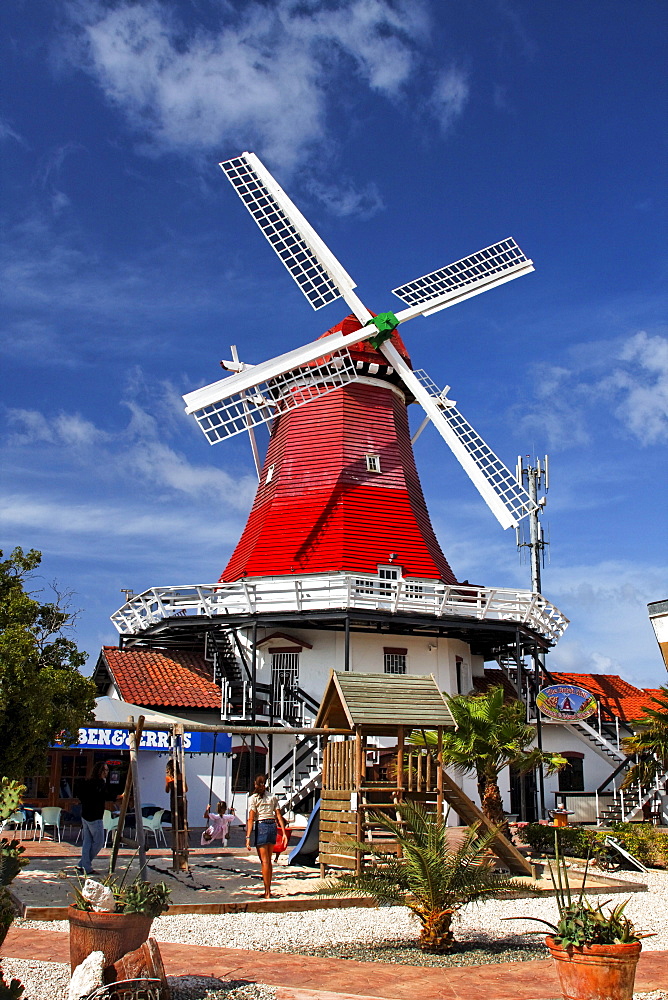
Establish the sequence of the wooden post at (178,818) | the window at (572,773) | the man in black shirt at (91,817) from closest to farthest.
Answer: the man in black shirt at (91,817)
the wooden post at (178,818)
the window at (572,773)

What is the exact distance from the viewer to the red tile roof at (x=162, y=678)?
24.2 meters

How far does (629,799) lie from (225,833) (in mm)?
10846

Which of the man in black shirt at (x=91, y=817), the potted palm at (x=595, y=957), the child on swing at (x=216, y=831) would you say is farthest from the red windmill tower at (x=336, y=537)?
the potted palm at (x=595, y=957)

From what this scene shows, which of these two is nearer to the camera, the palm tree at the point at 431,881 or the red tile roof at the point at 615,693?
the palm tree at the point at 431,881

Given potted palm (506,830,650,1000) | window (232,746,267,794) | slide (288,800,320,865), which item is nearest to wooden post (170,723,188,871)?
slide (288,800,320,865)

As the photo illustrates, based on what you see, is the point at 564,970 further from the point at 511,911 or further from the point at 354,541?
the point at 354,541

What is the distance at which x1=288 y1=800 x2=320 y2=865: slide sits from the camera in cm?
1511

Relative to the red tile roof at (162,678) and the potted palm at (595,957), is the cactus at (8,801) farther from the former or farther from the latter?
the red tile roof at (162,678)

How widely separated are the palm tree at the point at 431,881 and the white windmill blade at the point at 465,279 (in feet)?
71.3

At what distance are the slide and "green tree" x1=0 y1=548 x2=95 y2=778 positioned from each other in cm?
418

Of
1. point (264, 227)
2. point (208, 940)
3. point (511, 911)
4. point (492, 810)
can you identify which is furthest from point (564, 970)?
point (264, 227)

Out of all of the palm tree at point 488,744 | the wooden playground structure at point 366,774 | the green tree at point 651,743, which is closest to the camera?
the wooden playground structure at point 366,774

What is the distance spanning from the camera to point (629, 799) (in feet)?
77.5

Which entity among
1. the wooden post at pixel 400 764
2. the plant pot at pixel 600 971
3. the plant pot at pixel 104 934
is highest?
the wooden post at pixel 400 764
